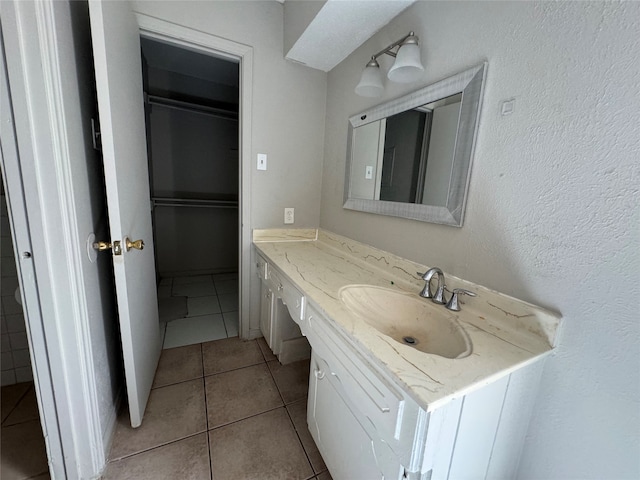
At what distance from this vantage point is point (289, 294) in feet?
3.86

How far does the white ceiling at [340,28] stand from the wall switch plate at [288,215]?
956 millimetres

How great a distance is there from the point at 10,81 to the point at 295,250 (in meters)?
1.24

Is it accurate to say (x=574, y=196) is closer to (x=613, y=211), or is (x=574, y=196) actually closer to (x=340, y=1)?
(x=613, y=211)

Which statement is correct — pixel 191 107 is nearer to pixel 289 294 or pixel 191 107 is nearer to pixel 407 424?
pixel 289 294

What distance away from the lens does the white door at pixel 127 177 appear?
0.85m

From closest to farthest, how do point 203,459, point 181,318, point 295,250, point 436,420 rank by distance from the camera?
point 436,420 → point 203,459 → point 295,250 → point 181,318

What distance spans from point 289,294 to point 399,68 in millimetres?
1076

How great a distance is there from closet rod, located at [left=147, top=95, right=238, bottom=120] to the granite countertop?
2.25 meters

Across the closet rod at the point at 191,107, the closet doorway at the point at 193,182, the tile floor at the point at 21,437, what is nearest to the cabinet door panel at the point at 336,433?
the tile floor at the point at 21,437

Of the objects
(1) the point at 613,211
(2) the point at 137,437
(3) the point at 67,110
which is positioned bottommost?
(2) the point at 137,437

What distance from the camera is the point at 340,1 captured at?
1.08 m

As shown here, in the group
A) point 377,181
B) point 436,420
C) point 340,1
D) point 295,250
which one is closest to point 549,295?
point 436,420

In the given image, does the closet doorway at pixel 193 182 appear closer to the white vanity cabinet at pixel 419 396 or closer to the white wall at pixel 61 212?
the white wall at pixel 61 212

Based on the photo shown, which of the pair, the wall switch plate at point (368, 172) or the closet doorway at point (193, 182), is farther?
the closet doorway at point (193, 182)
